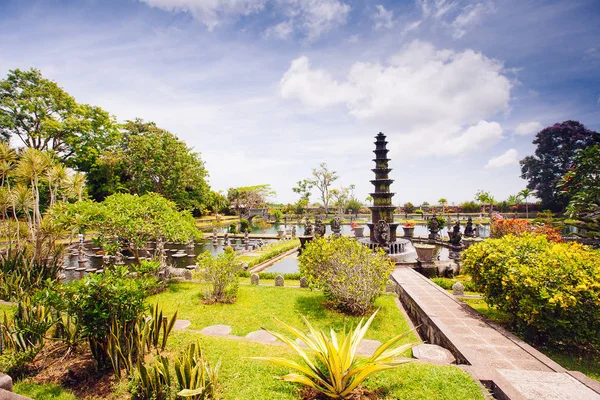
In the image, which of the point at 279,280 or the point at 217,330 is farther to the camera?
the point at 279,280

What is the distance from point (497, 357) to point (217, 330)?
243 inches

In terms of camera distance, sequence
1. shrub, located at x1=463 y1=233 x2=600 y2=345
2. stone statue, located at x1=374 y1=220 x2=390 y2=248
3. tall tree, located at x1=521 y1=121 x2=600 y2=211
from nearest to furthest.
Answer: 1. shrub, located at x1=463 y1=233 x2=600 y2=345
2. stone statue, located at x1=374 y1=220 x2=390 y2=248
3. tall tree, located at x1=521 y1=121 x2=600 y2=211

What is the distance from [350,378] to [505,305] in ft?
16.4

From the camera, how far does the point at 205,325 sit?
283 inches

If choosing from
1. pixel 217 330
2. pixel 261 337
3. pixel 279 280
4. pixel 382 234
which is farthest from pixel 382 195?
pixel 217 330

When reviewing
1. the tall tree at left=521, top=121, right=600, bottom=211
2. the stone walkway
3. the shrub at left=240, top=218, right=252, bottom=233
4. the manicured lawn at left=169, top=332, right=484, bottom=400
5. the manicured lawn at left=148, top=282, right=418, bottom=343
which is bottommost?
the manicured lawn at left=148, top=282, right=418, bottom=343

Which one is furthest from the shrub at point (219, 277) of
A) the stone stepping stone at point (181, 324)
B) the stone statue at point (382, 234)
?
the stone statue at point (382, 234)

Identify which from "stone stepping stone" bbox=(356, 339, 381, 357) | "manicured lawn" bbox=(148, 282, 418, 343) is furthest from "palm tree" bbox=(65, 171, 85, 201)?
"stone stepping stone" bbox=(356, 339, 381, 357)

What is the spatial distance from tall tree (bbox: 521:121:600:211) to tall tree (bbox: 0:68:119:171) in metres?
58.9

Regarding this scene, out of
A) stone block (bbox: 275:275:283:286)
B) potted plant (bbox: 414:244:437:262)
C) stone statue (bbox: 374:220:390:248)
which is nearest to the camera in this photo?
stone block (bbox: 275:275:283:286)

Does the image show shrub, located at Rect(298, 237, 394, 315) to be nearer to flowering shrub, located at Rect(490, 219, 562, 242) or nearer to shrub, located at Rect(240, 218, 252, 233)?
flowering shrub, located at Rect(490, 219, 562, 242)

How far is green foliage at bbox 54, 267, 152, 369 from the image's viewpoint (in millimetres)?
4504

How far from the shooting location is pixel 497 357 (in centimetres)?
530

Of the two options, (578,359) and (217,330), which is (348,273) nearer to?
(217,330)
